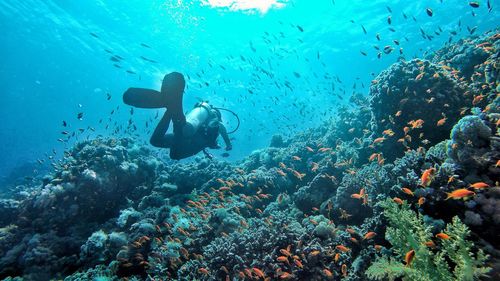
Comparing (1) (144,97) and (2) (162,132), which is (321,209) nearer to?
(2) (162,132)

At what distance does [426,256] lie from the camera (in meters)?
3.77

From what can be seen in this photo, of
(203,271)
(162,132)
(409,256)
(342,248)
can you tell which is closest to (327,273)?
(342,248)

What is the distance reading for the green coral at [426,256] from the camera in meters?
3.46

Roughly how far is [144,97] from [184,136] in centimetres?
194

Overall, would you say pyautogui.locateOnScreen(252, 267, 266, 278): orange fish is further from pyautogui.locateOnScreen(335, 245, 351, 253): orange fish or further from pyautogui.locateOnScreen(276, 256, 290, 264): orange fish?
pyautogui.locateOnScreen(335, 245, 351, 253): orange fish

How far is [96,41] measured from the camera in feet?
128

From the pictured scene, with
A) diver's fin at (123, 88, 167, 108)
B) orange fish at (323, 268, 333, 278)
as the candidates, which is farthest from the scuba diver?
orange fish at (323, 268, 333, 278)

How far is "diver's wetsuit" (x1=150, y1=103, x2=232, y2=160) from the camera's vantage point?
9.80m

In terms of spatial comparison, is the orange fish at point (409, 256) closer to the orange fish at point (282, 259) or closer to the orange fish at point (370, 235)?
the orange fish at point (370, 235)

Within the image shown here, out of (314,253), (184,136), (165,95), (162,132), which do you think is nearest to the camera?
(314,253)

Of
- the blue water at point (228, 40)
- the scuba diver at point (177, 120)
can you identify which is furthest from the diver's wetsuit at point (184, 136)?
the blue water at point (228, 40)

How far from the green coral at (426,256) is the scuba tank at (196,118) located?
22.9 feet

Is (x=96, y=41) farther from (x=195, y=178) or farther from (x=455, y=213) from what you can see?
(x=455, y=213)

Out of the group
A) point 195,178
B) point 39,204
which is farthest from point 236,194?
point 39,204
